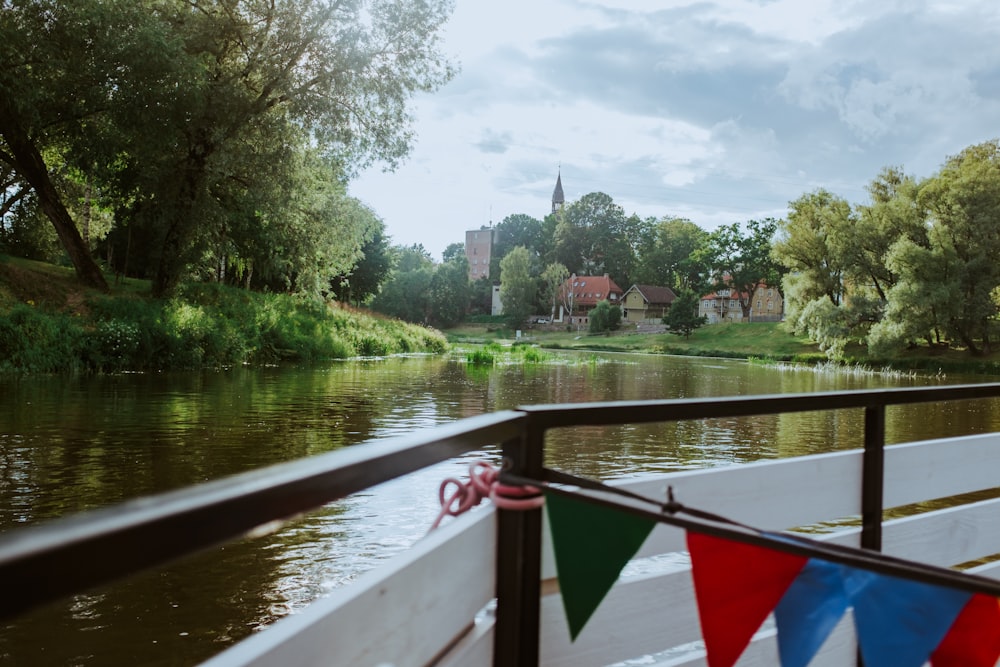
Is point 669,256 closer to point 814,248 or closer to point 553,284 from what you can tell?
point 553,284

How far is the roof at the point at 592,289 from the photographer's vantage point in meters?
89.4

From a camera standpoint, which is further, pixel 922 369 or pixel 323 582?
pixel 922 369

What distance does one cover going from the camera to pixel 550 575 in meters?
1.73

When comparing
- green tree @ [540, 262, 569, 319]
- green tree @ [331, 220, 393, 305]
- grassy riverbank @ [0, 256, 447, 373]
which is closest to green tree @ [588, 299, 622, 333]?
green tree @ [540, 262, 569, 319]

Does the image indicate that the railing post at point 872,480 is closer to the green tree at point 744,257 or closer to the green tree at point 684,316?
the green tree at point 684,316

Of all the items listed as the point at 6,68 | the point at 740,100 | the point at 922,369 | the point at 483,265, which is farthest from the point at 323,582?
the point at 483,265

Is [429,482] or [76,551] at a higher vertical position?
[76,551]

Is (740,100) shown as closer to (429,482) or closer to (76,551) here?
(429,482)

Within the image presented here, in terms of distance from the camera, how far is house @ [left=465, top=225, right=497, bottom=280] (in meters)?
118

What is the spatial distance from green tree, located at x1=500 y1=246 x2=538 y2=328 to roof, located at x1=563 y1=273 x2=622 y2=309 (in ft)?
26.8

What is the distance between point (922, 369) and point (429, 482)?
31827 millimetres

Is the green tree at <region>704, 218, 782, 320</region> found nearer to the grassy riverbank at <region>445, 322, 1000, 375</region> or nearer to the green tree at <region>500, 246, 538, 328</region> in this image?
the grassy riverbank at <region>445, 322, 1000, 375</region>

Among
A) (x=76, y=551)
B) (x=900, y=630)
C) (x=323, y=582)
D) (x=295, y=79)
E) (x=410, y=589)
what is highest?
(x=295, y=79)

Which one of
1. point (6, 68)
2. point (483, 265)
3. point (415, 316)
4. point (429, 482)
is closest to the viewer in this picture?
point (429, 482)
